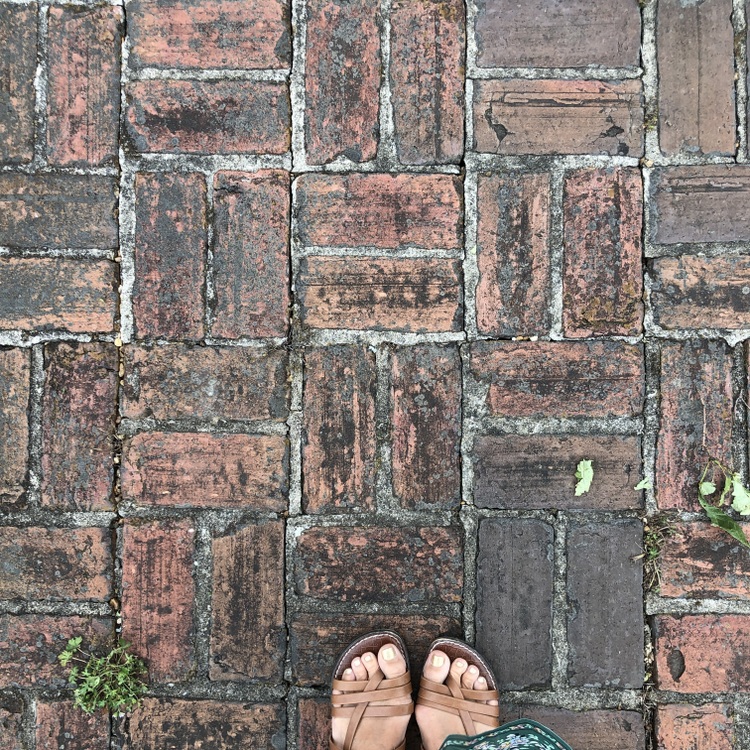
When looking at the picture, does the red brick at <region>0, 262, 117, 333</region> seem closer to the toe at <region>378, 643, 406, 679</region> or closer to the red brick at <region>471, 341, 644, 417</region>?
the red brick at <region>471, 341, 644, 417</region>

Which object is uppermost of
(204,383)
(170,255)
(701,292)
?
(170,255)

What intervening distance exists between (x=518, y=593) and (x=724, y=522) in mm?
629

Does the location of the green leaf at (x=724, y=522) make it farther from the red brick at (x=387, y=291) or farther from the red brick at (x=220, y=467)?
the red brick at (x=220, y=467)

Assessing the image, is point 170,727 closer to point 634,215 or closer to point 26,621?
point 26,621

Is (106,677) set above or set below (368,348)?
below

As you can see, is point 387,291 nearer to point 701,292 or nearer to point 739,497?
point 701,292

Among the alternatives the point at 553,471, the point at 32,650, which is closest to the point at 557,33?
the point at 553,471

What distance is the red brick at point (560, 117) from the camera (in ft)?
5.80

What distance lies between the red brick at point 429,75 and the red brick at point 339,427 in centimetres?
64

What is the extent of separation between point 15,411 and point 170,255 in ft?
2.13

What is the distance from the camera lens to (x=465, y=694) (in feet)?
5.81

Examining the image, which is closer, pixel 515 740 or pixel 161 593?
pixel 515 740

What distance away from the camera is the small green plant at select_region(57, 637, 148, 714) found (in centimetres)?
177

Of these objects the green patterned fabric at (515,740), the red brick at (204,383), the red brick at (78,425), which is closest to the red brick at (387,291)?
the red brick at (204,383)
